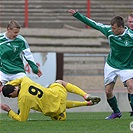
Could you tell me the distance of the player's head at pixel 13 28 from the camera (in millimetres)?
13445

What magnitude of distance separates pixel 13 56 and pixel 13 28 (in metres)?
0.60

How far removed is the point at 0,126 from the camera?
11539 millimetres

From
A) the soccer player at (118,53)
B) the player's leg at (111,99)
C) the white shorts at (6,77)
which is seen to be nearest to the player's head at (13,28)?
the white shorts at (6,77)

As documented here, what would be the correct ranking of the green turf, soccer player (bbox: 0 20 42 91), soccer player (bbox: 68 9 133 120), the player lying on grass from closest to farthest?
the green turf → the player lying on grass → soccer player (bbox: 68 9 133 120) → soccer player (bbox: 0 20 42 91)

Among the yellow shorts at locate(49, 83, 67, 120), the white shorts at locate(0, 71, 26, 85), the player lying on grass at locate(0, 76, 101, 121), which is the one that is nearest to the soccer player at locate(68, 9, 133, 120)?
the player lying on grass at locate(0, 76, 101, 121)

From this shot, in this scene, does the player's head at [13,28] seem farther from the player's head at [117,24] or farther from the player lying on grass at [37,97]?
the player's head at [117,24]

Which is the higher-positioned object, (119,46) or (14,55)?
(119,46)

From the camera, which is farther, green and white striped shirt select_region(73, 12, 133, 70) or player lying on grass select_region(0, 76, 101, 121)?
green and white striped shirt select_region(73, 12, 133, 70)

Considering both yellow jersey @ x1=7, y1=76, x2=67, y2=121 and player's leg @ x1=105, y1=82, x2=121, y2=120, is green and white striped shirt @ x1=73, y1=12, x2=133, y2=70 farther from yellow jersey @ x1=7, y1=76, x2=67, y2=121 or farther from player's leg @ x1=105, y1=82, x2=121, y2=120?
yellow jersey @ x1=7, y1=76, x2=67, y2=121

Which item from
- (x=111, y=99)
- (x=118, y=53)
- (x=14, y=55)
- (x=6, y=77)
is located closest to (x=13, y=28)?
(x=14, y=55)

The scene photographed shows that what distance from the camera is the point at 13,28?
44.2 feet

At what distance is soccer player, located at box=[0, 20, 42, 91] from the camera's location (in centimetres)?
1375

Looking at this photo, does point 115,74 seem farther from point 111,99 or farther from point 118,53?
point 111,99

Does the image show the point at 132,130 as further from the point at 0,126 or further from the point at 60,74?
the point at 60,74
